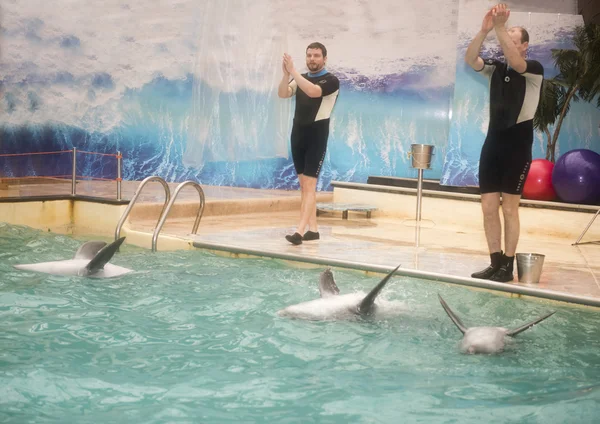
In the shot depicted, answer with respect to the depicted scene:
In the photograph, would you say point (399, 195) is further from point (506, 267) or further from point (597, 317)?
point (597, 317)

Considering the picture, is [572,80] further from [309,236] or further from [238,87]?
[238,87]

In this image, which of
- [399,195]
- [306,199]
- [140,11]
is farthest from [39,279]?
[140,11]

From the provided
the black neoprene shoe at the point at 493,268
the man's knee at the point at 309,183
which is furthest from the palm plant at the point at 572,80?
the black neoprene shoe at the point at 493,268

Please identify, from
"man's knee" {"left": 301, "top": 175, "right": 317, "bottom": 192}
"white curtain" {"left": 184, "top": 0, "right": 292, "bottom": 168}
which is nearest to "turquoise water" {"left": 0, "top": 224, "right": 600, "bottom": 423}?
"man's knee" {"left": 301, "top": 175, "right": 317, "bottom": 192}

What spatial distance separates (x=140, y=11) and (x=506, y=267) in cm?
1194

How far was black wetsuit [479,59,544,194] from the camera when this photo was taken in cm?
501

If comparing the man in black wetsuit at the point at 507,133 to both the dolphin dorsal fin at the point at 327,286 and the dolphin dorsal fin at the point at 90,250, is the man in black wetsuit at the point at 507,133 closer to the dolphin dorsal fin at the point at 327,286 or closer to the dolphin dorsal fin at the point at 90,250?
the dolphin dorsal fin at the point at 327,286

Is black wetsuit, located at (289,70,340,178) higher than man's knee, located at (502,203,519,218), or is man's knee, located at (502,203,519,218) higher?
black wetsuit, located at (289,70,340,178)

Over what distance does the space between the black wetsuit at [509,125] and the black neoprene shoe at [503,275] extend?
546mm

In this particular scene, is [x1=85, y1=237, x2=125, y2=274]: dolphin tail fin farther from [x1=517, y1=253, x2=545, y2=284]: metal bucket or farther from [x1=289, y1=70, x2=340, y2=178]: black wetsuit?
[x1=517, y1=253, x2=545, y2=284]: metal bucket

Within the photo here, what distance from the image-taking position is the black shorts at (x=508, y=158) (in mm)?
5062

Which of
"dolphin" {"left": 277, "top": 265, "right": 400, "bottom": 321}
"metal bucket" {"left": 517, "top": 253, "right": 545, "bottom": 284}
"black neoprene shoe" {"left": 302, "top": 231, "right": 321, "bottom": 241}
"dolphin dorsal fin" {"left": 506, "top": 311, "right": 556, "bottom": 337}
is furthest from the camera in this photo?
"black neoprene shoe" {"left": 302, "top": 231, "right": 321, "bottom": 241}

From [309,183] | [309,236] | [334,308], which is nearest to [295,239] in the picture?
[309,236]

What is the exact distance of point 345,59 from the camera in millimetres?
14516
